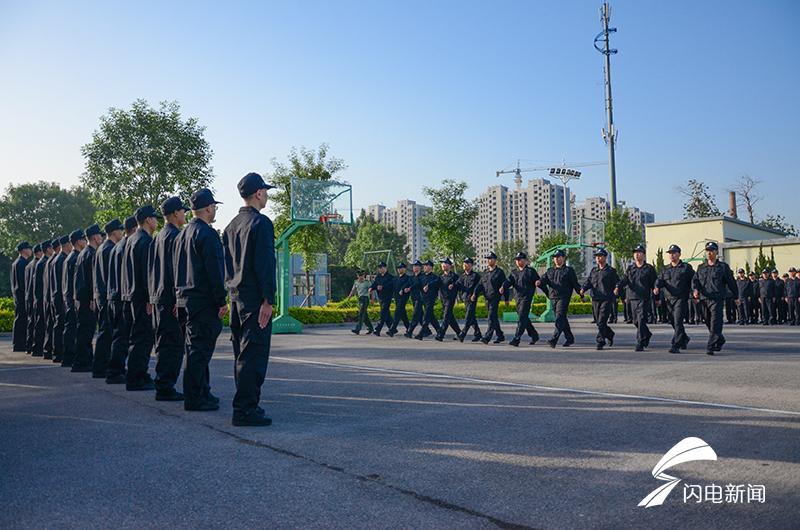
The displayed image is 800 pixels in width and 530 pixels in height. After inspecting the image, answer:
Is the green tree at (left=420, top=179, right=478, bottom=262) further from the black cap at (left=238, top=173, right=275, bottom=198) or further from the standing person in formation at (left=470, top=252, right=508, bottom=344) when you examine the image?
the black cap at (left=238, top=173, right=275, bottom=198)

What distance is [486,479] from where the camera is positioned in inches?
161

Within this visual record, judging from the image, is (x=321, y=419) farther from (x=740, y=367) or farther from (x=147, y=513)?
(x=740, y=367)

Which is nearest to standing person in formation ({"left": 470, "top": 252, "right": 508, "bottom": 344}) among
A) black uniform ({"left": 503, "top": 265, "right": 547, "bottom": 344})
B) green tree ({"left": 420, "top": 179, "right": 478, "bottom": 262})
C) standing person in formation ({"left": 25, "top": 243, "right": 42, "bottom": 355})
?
black uniform ({"left": 503, "top": 265, "right": 547, "bottom": 344})

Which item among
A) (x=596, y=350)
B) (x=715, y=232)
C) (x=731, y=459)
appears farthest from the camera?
(x=715, y=232)

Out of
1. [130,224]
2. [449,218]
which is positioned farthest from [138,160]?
[130,224]

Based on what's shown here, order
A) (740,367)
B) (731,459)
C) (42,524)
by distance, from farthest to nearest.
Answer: (740,367), (731,459), (42,524)

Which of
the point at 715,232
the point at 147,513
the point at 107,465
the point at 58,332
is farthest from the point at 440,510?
the point at 715,232

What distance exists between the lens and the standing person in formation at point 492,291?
16.2 meters

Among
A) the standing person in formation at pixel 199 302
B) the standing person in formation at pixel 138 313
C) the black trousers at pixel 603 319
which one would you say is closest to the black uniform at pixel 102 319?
the standing person in formation at pixel 138 313

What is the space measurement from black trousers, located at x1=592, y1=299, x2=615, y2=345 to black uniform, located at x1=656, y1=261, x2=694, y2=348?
116cm

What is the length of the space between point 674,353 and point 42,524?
11898 mm

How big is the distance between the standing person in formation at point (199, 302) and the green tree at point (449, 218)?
112 ft

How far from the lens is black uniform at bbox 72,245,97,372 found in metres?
10.5

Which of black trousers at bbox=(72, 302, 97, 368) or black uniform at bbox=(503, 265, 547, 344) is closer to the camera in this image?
black trousers at bbox=(72, 302, 97, 368)
